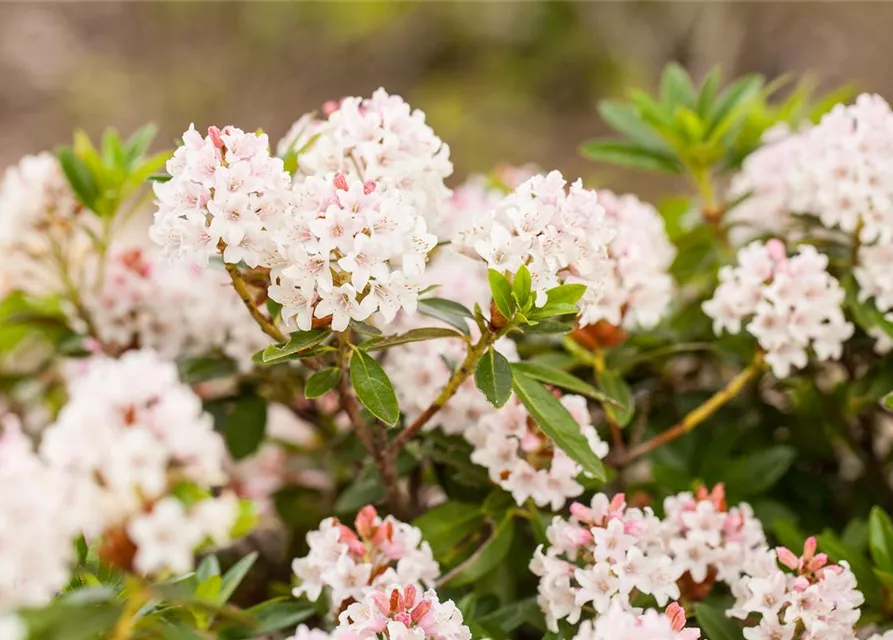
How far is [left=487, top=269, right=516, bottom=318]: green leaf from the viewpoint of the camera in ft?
2.92

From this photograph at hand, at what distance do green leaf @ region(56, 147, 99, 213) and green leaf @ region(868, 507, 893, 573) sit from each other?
1.10 meters

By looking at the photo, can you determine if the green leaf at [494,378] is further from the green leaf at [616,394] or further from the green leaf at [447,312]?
the green leaf at [616,394]

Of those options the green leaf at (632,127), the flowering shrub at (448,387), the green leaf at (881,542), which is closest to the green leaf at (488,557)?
the flowering shrub at (448,387)

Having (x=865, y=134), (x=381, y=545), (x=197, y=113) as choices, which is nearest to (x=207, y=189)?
(x=381, y=545)

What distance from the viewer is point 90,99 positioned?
4.97 meters

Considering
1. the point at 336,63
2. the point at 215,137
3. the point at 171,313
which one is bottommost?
the point at 215,137

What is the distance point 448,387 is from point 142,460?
382 millimetres

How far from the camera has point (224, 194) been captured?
0.83 m

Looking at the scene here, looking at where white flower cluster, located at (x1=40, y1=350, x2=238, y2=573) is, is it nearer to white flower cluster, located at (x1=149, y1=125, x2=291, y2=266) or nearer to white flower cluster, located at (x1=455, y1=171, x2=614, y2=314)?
white flower cluster, located at (x1=149, y1=125, x2=291, y2=266)

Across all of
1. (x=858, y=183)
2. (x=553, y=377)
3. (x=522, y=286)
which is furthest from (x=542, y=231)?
(x=858, y=183)

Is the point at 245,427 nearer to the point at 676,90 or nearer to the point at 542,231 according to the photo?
the point at 542,231

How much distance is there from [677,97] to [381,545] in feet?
2.83

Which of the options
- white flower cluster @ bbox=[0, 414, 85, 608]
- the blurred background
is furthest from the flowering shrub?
the blurred background

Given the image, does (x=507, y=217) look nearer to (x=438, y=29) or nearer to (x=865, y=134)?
(x=865, y=134)
